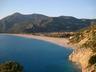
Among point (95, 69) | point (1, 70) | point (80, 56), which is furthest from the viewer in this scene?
point (80, 56)

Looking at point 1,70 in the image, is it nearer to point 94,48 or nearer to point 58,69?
point 58,69

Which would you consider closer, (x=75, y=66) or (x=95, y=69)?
(x=95, y=69)

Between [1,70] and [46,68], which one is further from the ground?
[1,70]

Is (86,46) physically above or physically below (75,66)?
above

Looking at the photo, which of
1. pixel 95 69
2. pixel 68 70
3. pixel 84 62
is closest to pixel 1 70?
pixel 95 69

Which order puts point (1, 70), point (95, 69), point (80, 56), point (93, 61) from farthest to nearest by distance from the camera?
point (80, 56), point (93, 61), point (95, 69), point (1, 70)

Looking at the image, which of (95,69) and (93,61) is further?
(93,61)

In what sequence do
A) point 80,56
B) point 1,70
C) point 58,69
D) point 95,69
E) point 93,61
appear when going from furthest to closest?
point 80,56 → point 58,69 → point 93,61 → point 95,69 → point 1,70

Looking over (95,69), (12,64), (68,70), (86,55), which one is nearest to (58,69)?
(68,70)

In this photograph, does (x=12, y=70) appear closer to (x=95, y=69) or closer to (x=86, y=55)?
(x=95, y=69)
